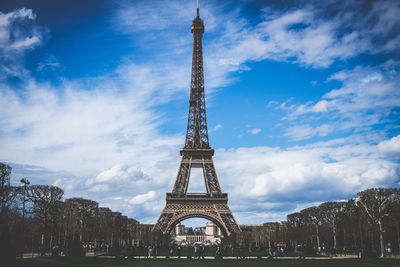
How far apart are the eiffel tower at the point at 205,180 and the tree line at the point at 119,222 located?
3859 millimetres

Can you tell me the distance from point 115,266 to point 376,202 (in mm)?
38266

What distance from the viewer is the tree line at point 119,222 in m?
55.1

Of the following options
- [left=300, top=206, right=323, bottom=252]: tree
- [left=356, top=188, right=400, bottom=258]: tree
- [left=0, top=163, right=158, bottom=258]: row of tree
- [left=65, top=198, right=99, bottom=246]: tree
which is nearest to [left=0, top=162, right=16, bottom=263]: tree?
[left=0, top=163, right=158, bottom=258]: row of tree

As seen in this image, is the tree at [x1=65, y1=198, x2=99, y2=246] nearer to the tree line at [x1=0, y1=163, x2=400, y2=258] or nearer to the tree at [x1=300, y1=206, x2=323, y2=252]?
the tree line at [x1=0, y1=163, x2=400, y2=258]

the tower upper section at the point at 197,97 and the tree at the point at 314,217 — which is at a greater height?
the tower upper section at the point at 197,97

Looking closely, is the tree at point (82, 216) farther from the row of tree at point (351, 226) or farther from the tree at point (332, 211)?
the tree at point (332, 211)

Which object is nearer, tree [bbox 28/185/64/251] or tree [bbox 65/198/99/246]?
tree [bbox 28/185/64/251]

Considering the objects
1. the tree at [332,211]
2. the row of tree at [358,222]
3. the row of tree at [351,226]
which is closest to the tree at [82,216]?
the row of tree at [351,226]

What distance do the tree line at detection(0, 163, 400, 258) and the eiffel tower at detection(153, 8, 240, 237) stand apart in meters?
3.86

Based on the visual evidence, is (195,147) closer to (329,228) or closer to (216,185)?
(216,185)

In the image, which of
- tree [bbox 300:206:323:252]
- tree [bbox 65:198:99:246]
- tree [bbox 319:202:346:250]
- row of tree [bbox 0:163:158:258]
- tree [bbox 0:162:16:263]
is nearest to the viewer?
tree [bbox 0:162:16:263]

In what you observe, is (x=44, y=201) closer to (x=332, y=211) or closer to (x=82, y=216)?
(x=82, y=216)

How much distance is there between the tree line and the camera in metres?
55.1

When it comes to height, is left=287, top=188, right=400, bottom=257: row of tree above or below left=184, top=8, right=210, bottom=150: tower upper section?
below
